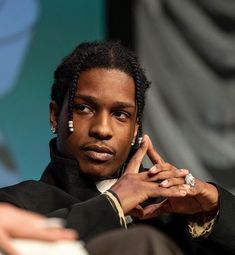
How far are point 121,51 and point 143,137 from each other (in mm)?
183

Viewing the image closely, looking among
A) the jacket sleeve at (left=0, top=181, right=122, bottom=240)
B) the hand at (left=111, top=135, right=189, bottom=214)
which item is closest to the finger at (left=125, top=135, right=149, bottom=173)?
the hand at (left=111, top=135, right=189, bottom=214)

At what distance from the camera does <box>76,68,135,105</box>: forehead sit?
161 cm

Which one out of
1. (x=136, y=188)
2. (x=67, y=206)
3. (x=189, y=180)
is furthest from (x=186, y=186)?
(x=67, y=206)

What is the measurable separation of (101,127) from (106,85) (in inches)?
3.3

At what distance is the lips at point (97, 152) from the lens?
1.61 m

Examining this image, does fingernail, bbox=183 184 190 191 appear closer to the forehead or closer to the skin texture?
the skin texture

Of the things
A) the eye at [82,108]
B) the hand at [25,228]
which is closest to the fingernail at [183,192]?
the eye at [82,108]

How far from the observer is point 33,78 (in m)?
2.60

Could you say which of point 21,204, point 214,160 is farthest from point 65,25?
point 21,204

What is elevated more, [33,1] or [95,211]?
[33,1]

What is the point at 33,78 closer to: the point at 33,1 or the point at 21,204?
the point at 33,1

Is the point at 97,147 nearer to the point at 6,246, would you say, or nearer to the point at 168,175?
the point at 168,175

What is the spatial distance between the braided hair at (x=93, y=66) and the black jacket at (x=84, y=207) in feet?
0.37

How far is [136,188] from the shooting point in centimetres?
151
